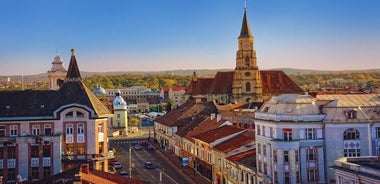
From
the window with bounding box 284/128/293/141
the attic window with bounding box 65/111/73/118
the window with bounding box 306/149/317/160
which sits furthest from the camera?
the attic window with bounding box 65/111/73/118

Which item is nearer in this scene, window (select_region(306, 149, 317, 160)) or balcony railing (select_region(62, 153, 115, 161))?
window (select_region(306, 149, 317, 160))

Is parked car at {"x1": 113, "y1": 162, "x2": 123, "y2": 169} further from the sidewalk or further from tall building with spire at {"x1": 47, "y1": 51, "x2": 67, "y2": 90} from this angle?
tall building with spire at {"x1": 47, "y1": 51, "x2": 67, "y2": 90}

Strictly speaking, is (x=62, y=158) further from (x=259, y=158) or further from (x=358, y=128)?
(x=358, y=128)

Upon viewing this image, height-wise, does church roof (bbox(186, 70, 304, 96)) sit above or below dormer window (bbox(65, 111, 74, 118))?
above

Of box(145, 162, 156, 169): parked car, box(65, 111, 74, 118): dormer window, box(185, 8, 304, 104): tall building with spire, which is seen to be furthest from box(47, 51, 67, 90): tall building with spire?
box(185, 8, 304, 104): tall building with spire

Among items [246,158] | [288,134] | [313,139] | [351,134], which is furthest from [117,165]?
[351,134]

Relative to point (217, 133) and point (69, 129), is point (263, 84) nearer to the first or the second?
point (217, 133)

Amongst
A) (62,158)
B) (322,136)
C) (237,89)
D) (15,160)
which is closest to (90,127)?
(62,158)
